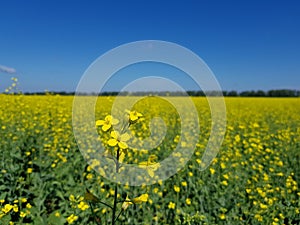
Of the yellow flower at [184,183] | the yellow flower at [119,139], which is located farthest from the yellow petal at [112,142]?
the yellow flower at [184,183]

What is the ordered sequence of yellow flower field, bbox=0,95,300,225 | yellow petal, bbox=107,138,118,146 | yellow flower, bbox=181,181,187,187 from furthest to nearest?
yellow flower, bbox=181,181,187,187
yellow flower field, bbox=0,95,300,225
yellow petal, bbox=107,138,118,146

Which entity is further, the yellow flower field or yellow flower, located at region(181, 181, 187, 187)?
yellow flower, located at region(181, 181, 187, 187)

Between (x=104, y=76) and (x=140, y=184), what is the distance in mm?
1720

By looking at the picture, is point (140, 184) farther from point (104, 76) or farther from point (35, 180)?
point (104, 76)

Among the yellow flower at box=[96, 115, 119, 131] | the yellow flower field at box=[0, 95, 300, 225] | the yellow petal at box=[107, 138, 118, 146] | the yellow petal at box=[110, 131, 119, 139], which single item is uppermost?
the yellow flower at box=[96, 115, 119, 131]

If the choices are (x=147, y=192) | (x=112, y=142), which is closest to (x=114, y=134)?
(x=112, y=142)

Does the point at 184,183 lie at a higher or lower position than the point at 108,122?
lower

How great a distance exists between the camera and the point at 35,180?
305 centimetres

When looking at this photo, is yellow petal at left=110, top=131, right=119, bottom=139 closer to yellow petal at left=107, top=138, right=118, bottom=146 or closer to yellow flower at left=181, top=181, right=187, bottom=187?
yellow petal at left=107, top=138, right=118, bottom=146

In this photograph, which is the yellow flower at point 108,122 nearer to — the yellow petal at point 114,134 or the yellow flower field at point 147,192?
the yellow petal at point 114,134

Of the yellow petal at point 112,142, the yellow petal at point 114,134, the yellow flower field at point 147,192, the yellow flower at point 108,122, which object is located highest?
the yellow flower at point 108,122

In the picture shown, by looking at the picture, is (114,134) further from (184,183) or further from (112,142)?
(184,183)

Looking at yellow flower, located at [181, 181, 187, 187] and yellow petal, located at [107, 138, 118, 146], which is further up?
yellow petal, located at [107, 138, 118, 146]

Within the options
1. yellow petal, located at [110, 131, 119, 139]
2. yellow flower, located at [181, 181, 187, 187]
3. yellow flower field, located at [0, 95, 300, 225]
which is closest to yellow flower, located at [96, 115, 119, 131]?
yellow petal, located at [110, 131, 119, 139]
